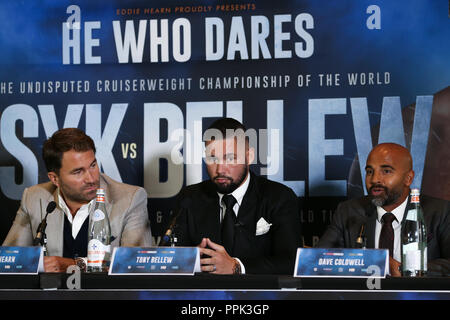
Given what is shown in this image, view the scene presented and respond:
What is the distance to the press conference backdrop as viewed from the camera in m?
4.31

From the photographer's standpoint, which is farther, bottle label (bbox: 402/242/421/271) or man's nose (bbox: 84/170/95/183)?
man's nose (bbox: 84/170/95/183)

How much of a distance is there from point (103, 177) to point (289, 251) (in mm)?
1148

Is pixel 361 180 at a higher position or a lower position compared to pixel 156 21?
lower

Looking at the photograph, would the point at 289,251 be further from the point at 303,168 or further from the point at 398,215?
the point at 303,168

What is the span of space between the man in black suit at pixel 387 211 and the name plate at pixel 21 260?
1673 millimetres

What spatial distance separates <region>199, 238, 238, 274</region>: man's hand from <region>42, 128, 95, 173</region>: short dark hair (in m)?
1.11

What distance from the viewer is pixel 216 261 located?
9.29 feet

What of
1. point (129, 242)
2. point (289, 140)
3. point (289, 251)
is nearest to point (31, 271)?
point (129, 242)

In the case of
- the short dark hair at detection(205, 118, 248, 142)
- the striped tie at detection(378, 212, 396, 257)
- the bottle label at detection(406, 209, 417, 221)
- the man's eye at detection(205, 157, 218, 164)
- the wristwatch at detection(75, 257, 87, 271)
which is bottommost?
the wristwatch at detection(75, 257, 87, 271)

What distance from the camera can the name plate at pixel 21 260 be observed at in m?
2.48

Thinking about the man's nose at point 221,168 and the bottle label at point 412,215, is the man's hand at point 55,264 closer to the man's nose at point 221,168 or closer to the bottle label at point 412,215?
the man's nose at point 221,168

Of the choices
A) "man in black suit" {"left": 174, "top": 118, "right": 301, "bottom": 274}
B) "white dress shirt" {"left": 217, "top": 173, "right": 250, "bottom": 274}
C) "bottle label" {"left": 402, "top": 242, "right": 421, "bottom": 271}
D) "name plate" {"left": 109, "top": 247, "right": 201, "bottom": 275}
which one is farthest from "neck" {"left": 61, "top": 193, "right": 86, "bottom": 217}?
"bottle label" {"left": 402, "top": 242, "right": 421, "bottom": 271}

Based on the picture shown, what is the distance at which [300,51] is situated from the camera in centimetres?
442

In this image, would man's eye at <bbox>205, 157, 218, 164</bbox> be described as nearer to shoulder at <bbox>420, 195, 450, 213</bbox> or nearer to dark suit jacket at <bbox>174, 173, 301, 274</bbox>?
dark suit jacket at <bbox>174, 173, 301, 274</bbox>
